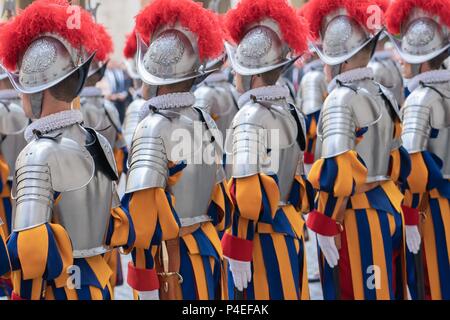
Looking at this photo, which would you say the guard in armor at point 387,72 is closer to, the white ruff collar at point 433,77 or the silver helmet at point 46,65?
the white ruff collar at point 433,77

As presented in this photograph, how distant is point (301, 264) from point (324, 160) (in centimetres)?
65

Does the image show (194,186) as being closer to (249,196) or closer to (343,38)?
(249,196)

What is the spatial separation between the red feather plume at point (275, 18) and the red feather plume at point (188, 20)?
42 cm

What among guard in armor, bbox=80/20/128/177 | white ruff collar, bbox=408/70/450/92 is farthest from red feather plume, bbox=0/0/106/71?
guard in armor, bbox=80/20/128/177

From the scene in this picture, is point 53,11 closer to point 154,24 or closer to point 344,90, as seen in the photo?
point 154,24

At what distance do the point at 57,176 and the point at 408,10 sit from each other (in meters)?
2.81

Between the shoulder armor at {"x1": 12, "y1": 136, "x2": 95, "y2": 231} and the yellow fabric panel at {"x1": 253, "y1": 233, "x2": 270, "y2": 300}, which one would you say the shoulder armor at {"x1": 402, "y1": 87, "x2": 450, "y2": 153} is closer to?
the yellow fabric panel at {"x1": 253, "y1": 233, "x2": 270, "y2": 300}

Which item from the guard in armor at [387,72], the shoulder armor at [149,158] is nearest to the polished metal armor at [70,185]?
the shoulder armor at [149,158]

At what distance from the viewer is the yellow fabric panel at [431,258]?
5102mm

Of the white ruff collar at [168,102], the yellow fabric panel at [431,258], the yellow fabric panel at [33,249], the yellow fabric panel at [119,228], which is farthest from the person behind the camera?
the yellow fabric panel at [431,258]

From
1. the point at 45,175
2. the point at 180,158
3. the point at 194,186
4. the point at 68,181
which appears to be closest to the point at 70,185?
the point at 68,181

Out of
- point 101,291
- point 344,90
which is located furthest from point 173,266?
point 344,90

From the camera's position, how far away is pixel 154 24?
4.04 meters
